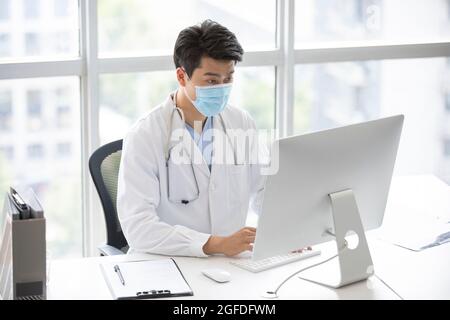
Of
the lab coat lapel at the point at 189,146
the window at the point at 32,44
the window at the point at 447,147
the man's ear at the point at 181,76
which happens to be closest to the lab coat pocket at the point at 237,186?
the lab coat lapel at the point at 189,146

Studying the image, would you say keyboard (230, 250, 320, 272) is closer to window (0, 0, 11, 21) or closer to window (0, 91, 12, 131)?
window (0, 91, 12, 131)

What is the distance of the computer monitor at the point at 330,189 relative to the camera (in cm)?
233

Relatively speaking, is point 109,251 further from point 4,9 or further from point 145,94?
point 4,9

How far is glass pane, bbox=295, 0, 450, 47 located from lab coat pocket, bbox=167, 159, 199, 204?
1282 millimetres

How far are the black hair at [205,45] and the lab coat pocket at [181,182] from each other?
318 millimetres

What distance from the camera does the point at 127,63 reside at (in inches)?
141

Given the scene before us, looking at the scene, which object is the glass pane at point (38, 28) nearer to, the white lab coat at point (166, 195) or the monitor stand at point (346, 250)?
the white lab coat at point (166, 195)

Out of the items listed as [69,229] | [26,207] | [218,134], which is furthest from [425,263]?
[69,229]

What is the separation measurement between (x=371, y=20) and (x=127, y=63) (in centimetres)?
126

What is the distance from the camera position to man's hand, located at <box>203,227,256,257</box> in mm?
2584

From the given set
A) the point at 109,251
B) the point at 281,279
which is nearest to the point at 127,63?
the point at 109,251

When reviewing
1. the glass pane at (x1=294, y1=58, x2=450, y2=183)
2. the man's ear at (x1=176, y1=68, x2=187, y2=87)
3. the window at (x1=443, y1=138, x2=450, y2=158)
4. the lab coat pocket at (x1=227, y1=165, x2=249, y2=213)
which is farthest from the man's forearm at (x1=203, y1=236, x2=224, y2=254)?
the window at (x1=443, y1=138, x2=450, y2=158)

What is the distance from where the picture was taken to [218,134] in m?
2.94
